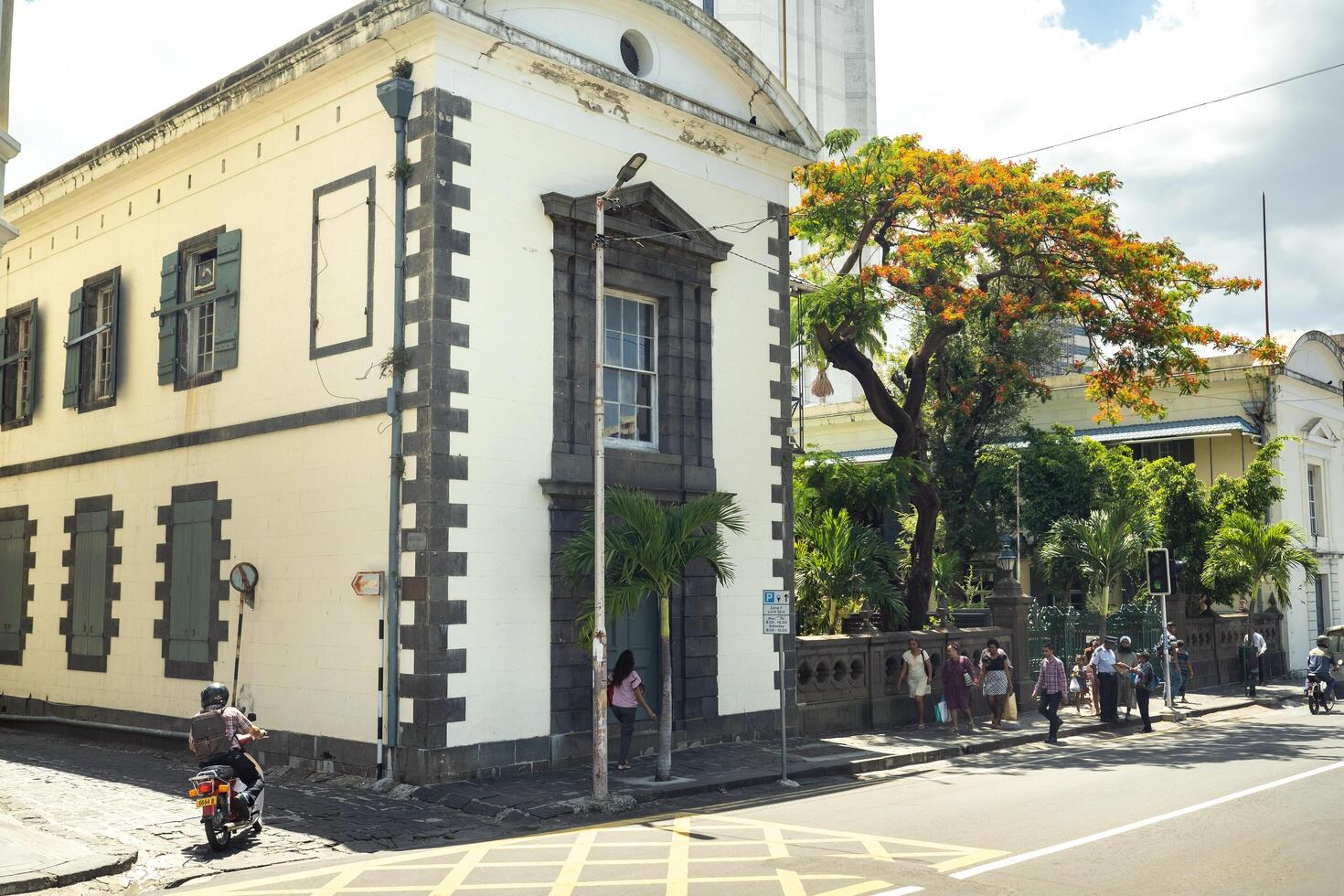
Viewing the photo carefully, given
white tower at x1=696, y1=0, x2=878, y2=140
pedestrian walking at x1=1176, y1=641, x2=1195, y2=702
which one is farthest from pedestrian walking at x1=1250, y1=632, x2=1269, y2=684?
white tower at x1=696, y1=0, x2=878, y2=140

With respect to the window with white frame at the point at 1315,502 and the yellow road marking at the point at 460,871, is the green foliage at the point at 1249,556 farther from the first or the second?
the yellow road marking at the point at 460,871

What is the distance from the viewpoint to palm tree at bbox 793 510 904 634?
867 inches

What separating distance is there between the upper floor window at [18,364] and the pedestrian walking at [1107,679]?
1991 cm

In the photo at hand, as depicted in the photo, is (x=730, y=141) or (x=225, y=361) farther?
(x=730, y=141)

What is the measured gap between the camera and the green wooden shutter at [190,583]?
1777cm

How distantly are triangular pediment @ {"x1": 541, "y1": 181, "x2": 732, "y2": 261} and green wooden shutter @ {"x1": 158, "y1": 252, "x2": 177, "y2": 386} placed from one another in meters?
6.71

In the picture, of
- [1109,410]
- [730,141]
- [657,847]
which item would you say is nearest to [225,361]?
[730,141]

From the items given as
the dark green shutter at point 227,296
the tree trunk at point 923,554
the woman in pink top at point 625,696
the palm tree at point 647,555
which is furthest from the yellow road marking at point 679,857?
Answer: the tree trunk at point 923,554

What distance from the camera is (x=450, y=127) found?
601 inches

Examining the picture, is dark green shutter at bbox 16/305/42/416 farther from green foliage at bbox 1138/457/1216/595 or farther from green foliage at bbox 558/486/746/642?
green foliage at bbox 1138/457/1216/595

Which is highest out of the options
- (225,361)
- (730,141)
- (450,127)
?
(730,141)

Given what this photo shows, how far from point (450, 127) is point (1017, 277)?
1282cm

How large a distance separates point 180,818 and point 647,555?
5.83 m

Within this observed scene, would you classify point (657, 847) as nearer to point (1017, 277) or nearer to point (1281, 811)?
point (1281, 811)
